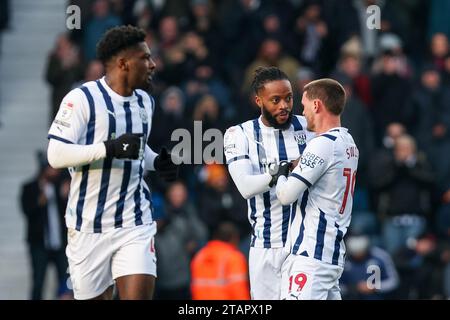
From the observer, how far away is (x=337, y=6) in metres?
18.9

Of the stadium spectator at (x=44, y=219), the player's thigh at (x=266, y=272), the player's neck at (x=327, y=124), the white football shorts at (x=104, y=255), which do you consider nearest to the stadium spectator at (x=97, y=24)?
the stadium spectator at (x=44, y=219)

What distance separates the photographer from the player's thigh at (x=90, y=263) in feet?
34.6

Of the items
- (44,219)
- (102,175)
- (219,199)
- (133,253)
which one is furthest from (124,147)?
(44,219)

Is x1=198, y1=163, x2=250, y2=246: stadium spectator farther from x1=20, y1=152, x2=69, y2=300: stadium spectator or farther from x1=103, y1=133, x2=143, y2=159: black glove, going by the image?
x1=103, y1=133, x2=143, y2=159: black glove

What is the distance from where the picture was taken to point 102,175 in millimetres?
10523

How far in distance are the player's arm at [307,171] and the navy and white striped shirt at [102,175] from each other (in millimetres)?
1230

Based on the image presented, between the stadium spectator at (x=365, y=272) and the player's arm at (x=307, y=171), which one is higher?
the player's arm at (x=307, y=171)

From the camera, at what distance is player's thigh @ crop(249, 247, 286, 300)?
34.6ft

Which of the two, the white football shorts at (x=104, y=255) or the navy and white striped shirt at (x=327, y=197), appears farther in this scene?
the white football shorts at (x=104, y=255)

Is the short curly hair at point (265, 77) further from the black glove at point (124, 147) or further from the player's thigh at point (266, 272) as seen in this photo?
the player's thigh at point (266, 272)

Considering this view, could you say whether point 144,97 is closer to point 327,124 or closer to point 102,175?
point 102,175

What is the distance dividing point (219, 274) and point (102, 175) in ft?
13.8

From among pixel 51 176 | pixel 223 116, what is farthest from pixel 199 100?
pixel 51 176

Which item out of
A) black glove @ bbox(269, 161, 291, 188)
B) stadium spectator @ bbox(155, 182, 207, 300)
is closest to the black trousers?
stadium spectator @ bbox(155, 182, 207, 300)
